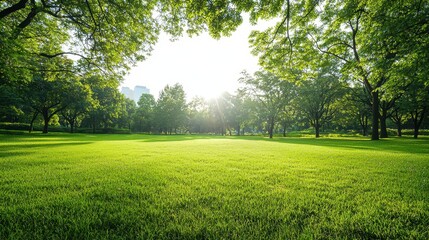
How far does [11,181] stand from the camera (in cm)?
418

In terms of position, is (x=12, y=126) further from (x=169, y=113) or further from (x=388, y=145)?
(x=388, y=145)

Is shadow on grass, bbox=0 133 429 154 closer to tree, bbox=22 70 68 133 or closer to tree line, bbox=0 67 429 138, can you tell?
tree line, bbox=0 67 429 138

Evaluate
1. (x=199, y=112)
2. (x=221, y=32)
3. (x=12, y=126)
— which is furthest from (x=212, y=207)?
(x=199, y=112)

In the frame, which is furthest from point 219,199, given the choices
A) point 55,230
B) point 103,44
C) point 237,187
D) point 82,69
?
point 82,69

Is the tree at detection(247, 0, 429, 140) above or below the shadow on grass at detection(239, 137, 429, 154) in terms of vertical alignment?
above

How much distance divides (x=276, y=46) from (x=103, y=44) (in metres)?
11.0

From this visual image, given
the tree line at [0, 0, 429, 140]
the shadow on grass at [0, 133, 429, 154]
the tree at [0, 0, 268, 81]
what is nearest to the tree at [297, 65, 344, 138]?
the shadow on grass at [0, 133, 429, 154]

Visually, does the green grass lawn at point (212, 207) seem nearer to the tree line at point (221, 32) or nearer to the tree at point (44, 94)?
the tree line at point (221, 32)

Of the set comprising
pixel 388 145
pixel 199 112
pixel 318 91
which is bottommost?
pixel 388 145

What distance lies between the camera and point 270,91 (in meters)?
37.4

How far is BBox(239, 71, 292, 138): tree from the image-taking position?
36469 millimetres

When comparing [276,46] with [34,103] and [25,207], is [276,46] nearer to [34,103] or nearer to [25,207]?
[25,207]

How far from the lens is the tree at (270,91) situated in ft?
120

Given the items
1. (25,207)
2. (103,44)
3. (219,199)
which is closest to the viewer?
(25,207)
